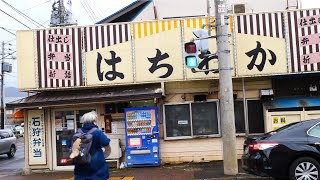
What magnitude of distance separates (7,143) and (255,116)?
1425cm

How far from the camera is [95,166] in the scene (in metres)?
6.36

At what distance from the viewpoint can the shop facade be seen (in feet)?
48.3

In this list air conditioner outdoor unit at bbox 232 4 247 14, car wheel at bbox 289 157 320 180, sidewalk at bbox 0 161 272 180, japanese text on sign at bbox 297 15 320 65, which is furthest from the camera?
air conditioner outdoor unit at bbox 232 4 247 14

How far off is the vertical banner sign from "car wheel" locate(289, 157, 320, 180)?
30.0 ft

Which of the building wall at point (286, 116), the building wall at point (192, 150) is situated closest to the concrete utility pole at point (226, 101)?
the building wall at point (286, 116)

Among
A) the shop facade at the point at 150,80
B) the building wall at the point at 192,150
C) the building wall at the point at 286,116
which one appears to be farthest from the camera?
the building wall at the point at 192,150

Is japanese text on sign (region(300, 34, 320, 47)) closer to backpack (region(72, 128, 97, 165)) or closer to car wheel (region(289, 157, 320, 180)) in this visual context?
car wheel (region(289, 157, 320, 180))

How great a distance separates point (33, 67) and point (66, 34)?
1.58m

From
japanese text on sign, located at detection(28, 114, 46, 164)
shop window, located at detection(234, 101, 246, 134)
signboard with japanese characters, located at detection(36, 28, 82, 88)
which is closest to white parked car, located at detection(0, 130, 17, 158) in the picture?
japanese text on sign, located at detection(28, 114, 46, 164)

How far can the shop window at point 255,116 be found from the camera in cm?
1545

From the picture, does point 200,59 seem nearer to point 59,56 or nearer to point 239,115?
point 239,115

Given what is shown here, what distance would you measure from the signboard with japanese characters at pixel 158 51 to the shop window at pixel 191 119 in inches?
52.8

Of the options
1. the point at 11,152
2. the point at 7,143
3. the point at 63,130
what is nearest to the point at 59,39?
the point at 63,130

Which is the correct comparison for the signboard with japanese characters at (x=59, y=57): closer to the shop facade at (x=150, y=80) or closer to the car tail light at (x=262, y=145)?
the shop facade at (x=150, y=80)
